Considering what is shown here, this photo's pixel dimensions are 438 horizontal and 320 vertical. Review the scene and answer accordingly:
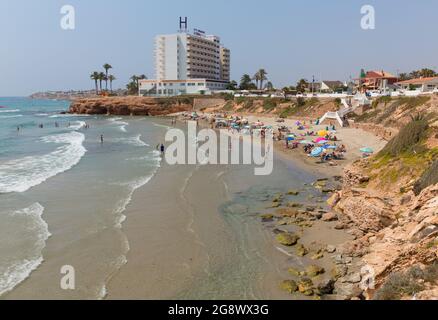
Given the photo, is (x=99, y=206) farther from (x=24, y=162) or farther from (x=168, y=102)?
(x=168, y=102)

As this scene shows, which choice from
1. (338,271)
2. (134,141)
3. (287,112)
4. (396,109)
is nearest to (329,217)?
(338,271)

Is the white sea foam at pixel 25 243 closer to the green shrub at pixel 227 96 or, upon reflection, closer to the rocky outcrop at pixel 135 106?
the green shrub at pixel 227 96

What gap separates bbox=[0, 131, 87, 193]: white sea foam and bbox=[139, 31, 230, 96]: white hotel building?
7698cm

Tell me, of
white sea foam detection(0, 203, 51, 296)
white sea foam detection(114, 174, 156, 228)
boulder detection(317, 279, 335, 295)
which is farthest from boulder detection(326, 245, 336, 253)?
white sea foam detection(0, 203, 51, 296)

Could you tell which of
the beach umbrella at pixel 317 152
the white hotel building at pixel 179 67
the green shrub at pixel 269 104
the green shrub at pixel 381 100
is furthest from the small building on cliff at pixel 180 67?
the beach umbrella at pixel 317 152

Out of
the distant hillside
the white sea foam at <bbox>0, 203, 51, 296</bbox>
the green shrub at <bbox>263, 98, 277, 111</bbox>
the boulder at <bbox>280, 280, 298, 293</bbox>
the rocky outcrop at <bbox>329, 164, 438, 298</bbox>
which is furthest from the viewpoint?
the green shrub at <bbox>263, 98, 277, 111</bbox>

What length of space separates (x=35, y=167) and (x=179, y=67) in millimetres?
93836

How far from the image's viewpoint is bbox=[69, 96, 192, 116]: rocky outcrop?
103125mm

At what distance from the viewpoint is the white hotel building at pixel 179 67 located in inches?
4653

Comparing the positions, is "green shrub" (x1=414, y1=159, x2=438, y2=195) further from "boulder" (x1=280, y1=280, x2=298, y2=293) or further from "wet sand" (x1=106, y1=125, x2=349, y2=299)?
"boulder" (x1=280, y1=280, x2=298, y2=293)

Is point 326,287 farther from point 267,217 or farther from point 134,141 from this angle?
point 134,141

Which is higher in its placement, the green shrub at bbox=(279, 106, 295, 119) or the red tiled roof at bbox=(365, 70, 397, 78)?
the red tiled roof at bbox=(365, 70, 397, 78)

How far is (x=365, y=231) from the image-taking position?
15.6 meters
